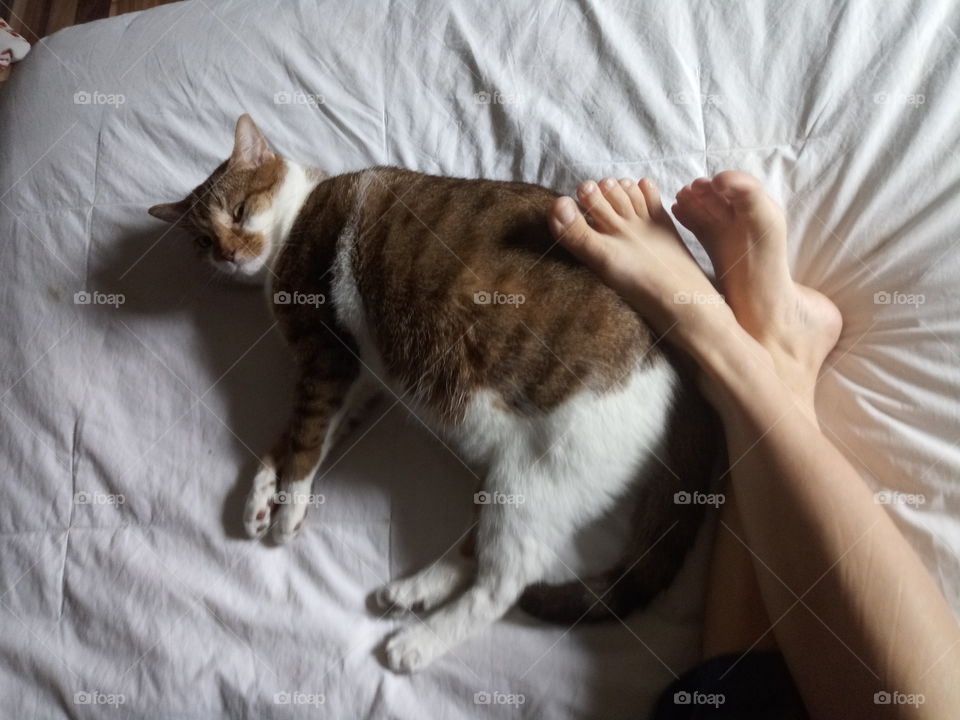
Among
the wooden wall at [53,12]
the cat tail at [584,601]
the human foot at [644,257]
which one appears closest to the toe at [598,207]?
the human foot at [644,257]

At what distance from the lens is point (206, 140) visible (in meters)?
1.19

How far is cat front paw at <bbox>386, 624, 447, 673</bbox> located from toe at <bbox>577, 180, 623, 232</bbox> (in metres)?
0.60

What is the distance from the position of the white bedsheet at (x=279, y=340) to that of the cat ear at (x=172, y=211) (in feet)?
0.15

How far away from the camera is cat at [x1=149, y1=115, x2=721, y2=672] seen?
0.85 m

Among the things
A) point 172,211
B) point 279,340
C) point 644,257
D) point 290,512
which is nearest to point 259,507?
point 290,512

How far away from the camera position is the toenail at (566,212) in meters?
0.94

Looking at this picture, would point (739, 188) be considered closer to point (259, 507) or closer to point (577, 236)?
point (577, 236)

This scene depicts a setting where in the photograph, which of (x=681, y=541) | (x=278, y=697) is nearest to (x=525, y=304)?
(x=681, y=541)

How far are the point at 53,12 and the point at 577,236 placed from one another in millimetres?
1750

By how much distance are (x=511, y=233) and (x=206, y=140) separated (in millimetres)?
612

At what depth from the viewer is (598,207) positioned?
99 cm

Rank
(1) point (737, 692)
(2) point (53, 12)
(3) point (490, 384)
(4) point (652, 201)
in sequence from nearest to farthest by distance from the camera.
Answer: (1) point (737, 692), (3) point (490, 384), (4) point (652, 201), (2) point (53, 12)

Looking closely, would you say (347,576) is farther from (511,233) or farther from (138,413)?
(511,233)

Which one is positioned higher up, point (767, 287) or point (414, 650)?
point (767, 287)
